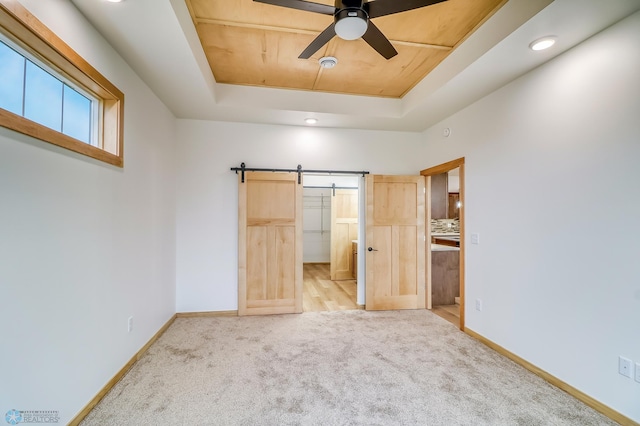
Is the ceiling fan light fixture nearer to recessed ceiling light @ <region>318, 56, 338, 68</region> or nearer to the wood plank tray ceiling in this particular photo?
the wood plank tray ceiling

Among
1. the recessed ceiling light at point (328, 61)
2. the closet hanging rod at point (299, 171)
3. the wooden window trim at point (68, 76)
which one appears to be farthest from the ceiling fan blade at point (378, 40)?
the closet hanging rod at point (299, 171)

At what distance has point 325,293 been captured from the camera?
4.96m

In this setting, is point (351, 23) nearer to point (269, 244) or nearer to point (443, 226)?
point (269, 244)

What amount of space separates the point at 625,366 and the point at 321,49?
10.8 feet

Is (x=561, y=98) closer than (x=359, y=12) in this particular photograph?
No

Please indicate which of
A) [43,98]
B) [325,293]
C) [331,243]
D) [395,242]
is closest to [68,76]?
[43,98]

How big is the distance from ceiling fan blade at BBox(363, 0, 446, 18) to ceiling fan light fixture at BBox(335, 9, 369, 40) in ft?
0.18

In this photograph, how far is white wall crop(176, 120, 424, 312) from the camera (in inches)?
145

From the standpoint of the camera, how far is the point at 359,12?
1.62 metres

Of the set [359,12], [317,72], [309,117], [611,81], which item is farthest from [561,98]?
[309,117]

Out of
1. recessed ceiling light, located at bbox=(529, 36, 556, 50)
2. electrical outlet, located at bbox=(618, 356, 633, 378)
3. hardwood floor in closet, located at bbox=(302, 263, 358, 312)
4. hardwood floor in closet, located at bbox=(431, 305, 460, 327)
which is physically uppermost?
recessed ceiling light, located at bbox=(529, 36, 556, 50)

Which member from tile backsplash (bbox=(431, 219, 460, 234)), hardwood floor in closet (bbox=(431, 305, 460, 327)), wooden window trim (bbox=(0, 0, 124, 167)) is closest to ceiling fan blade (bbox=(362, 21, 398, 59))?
wooden window trim (bbox=(0, 0, 124, 167))

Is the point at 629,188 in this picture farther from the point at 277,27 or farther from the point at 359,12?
the point at 277,27

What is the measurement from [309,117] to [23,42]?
8.52ft
